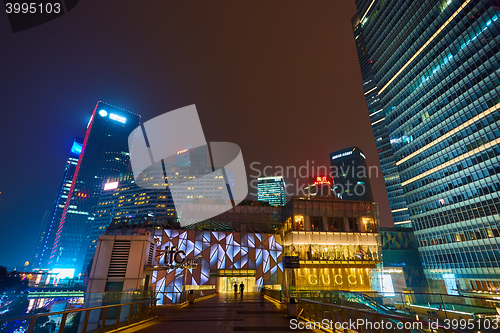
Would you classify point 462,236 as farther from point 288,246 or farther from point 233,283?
point 233,283

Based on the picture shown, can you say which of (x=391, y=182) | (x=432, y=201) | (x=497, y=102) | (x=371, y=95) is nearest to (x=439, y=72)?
(x=497, y=102)

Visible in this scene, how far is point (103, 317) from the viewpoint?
9547 mm

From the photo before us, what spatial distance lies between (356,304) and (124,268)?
15.4 m

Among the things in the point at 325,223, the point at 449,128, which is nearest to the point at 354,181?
the point at 449,128

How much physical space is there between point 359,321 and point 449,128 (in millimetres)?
92706

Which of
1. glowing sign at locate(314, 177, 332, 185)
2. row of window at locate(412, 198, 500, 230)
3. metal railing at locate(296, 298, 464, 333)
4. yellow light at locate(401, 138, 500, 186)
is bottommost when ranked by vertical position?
metal railing at locate(296, 298, 464, 333)

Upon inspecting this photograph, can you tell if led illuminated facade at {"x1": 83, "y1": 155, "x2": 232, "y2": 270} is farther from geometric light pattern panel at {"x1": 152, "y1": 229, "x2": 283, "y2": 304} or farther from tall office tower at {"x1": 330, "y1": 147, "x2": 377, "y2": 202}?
geometric light pattern panel at {"x1": 152, "y1": 229, "x2": 283, "y2": 304}

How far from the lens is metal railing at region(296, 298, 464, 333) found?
20.4 ft

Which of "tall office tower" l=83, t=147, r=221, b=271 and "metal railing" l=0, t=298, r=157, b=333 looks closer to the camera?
"metal railing" l=0, t=298, r=157, b=333

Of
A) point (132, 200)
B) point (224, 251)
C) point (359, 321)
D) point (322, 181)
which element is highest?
point (132, 200)

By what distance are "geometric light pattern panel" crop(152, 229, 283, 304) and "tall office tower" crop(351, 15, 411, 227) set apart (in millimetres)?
128863

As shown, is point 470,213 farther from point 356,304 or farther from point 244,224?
point 356,304

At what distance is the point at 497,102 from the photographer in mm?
66438

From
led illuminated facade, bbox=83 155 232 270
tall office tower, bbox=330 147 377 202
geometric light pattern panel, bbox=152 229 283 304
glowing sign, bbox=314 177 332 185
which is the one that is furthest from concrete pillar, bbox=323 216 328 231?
tall office tower, bbox=330 147 377 202
